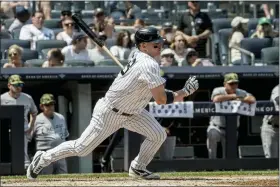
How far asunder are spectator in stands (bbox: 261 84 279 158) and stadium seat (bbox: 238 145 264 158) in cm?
42

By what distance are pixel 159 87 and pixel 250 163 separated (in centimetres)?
454

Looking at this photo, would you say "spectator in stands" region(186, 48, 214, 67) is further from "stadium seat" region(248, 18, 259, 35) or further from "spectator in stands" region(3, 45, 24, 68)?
"spectator in stands" region(3, 45, 24, 68)

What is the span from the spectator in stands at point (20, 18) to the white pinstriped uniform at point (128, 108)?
18.8 ft

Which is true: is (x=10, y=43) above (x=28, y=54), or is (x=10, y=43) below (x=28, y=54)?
above

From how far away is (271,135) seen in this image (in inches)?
508

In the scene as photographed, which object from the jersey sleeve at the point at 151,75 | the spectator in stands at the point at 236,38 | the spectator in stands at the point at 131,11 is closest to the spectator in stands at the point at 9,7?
the spectator in stands at the point at 131,11

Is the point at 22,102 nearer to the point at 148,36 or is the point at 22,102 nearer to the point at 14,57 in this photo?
the point at 14,57

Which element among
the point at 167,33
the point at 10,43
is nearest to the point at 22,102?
the point at 10,43

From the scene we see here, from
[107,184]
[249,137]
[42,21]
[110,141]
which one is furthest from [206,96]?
[107,184]

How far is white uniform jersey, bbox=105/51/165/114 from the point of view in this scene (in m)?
8.31

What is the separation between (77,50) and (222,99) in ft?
7.33

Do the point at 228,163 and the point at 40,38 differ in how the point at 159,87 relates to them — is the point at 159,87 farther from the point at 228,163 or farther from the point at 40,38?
the point at 40,38

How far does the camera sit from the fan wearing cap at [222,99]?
12.5 meters

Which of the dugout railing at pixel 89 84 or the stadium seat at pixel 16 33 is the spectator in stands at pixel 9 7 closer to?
the stadium seat at pixel 16 33
